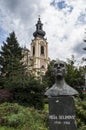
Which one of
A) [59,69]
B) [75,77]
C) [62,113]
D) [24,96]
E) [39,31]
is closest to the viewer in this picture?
[62,113]

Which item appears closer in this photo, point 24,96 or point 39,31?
point 24,96

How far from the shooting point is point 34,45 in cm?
7925

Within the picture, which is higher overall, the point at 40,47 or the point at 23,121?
the point at 40,47

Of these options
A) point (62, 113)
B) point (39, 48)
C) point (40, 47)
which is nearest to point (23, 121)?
point (62, 113)

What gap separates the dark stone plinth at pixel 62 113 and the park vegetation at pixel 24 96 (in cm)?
137

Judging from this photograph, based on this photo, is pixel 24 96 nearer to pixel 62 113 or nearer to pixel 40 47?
pixel 62 113

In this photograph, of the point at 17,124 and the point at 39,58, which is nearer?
the point at 17,124

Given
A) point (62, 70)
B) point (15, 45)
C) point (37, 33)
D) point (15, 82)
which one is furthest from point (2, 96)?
point (37, 33)

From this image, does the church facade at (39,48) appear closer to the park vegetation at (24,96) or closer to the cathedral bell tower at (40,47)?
the cathedral bell tower at (40,47)

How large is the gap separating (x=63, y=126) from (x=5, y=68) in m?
28.5

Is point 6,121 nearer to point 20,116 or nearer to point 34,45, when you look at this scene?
point 20,116

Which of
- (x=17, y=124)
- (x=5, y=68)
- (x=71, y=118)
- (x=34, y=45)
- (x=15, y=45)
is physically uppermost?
(x=34, y=45)

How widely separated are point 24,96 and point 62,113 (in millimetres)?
12680

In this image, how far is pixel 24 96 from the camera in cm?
1983
